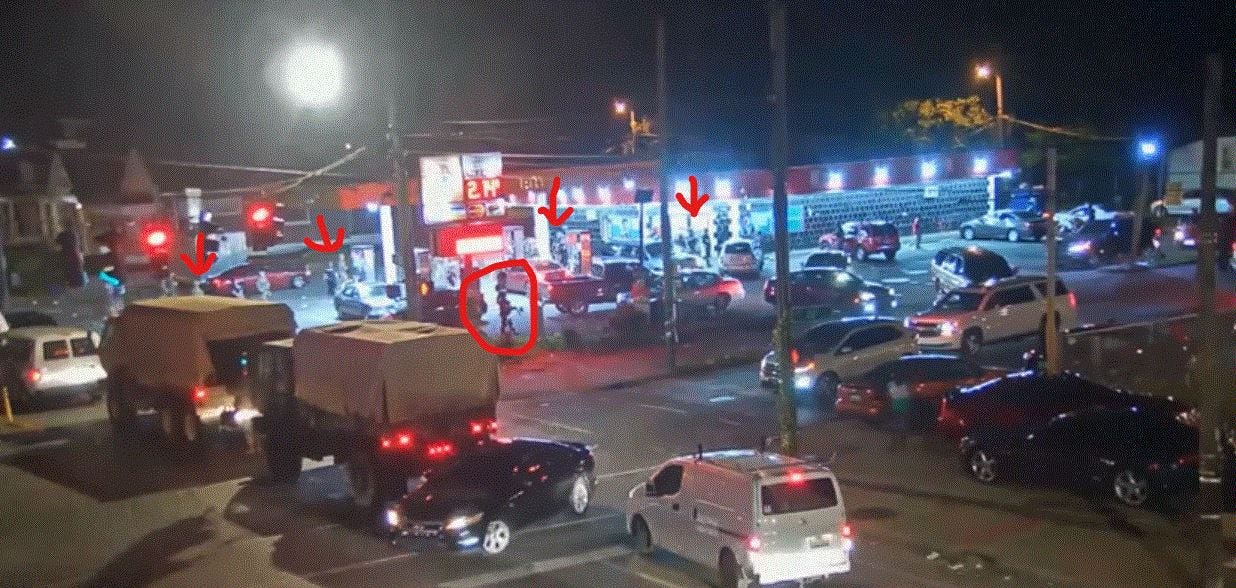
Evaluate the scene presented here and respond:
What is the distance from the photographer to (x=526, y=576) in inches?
598

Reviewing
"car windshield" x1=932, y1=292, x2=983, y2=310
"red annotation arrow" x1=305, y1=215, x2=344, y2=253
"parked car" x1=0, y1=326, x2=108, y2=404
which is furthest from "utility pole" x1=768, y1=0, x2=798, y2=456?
"parked car" x1=0, y1=326, x2=108, y2=404

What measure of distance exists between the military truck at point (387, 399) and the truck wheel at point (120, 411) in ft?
23.0

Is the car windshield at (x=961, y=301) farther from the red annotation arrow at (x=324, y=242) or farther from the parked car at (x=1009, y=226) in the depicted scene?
the parked car at (x=1009, y=226)

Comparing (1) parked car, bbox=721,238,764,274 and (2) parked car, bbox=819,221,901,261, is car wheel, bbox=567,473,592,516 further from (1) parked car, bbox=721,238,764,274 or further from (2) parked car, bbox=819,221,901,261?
(2) parked car, bbox=819,221,901,261

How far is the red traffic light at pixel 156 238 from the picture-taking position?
23859 millimetres

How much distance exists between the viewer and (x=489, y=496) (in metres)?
16.5

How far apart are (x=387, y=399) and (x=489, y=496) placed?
9.27ft

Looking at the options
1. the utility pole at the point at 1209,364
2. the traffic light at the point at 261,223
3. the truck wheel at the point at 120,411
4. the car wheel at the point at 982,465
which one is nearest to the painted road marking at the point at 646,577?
the utility pole at the point at 1209,364

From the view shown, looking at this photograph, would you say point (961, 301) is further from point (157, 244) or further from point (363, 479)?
point (157, 244)

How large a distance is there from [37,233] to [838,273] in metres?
51.4

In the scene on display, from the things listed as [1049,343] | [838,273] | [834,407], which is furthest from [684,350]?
[1049,343]

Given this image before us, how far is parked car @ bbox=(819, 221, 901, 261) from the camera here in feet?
173

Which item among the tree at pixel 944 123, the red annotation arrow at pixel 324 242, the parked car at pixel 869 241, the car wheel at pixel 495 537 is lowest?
the car wheel at pixel 495 537

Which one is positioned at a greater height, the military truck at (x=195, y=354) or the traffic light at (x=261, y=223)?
the traffic light at (x=261, y=223)
